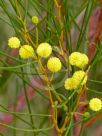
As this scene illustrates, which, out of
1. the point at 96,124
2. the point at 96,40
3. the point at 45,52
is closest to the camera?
the point at 45,52

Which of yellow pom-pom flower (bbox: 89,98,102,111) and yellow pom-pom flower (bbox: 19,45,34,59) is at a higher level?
yellow pom-pom flower (bbox: 19,45,34,59)

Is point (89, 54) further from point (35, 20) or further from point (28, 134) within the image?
point (28, 134)

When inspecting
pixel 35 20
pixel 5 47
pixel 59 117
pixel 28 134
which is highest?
pixel 35 20

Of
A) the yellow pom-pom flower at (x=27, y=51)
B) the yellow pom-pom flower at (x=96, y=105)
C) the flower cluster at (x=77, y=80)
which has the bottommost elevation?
the yellow pom-pom flower at (x=96, y=105)

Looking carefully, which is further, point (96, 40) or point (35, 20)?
point (96, 40)

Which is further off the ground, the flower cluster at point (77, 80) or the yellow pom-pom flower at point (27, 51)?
the yellow pom-pom flower at point (27, 51)

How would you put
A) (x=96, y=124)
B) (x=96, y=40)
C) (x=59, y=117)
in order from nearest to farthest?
(x=96, y=40) < (x=59, y=117) < (x=96, y=124)

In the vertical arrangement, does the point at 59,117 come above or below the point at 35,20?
below

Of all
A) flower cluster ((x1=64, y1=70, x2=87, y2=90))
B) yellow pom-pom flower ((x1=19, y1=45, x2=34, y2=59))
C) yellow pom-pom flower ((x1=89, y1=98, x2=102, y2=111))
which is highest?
yellow pom-pom flower ((x1=19, y1=45, x2=34, y2=59))

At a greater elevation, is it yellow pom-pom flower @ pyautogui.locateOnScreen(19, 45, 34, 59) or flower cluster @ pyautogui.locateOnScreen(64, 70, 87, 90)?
yellow pom-pom flower @ pyautogui.locateOnScreen(19, 45, 34, 59)

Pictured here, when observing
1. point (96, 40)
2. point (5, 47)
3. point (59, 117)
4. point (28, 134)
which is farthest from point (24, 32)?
point (28, 134)
